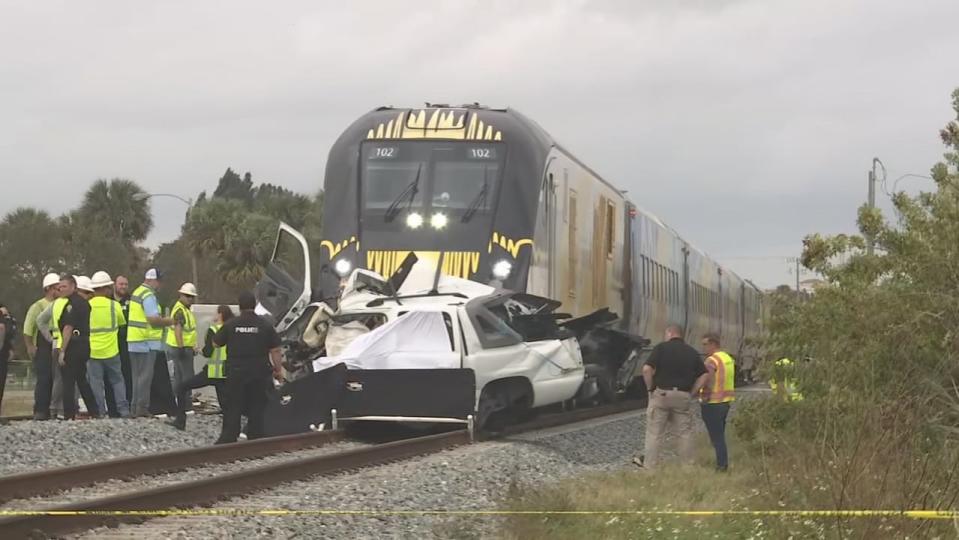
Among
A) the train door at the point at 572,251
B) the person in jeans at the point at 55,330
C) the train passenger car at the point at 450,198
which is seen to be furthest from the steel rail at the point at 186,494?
the train door at the point at 572,251

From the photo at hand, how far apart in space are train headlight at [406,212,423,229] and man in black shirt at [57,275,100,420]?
381 cm

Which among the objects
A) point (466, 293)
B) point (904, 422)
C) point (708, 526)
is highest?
point (466, 293)

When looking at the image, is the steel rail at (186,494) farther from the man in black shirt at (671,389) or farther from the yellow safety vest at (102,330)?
the yellow safety vest at (102,330)

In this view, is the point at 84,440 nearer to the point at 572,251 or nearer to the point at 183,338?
the point at 183,338

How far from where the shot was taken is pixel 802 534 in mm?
7742

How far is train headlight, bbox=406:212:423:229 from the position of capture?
609 inches

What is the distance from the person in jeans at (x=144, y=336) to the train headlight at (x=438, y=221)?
3.45 metres

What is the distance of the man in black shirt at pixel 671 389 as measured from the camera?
510 inches

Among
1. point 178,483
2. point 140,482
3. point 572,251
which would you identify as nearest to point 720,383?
point 572,251

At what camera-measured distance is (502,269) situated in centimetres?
1540

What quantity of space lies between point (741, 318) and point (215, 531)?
3647 cm

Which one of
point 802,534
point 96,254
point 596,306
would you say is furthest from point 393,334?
point 96,254

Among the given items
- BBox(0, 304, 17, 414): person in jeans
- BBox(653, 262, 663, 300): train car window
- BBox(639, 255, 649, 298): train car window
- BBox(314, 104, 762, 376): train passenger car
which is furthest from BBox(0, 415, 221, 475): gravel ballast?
BBox(653, 262, 663, 300): train car window

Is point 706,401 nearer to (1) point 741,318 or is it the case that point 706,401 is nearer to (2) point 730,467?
(2) point 730,467
